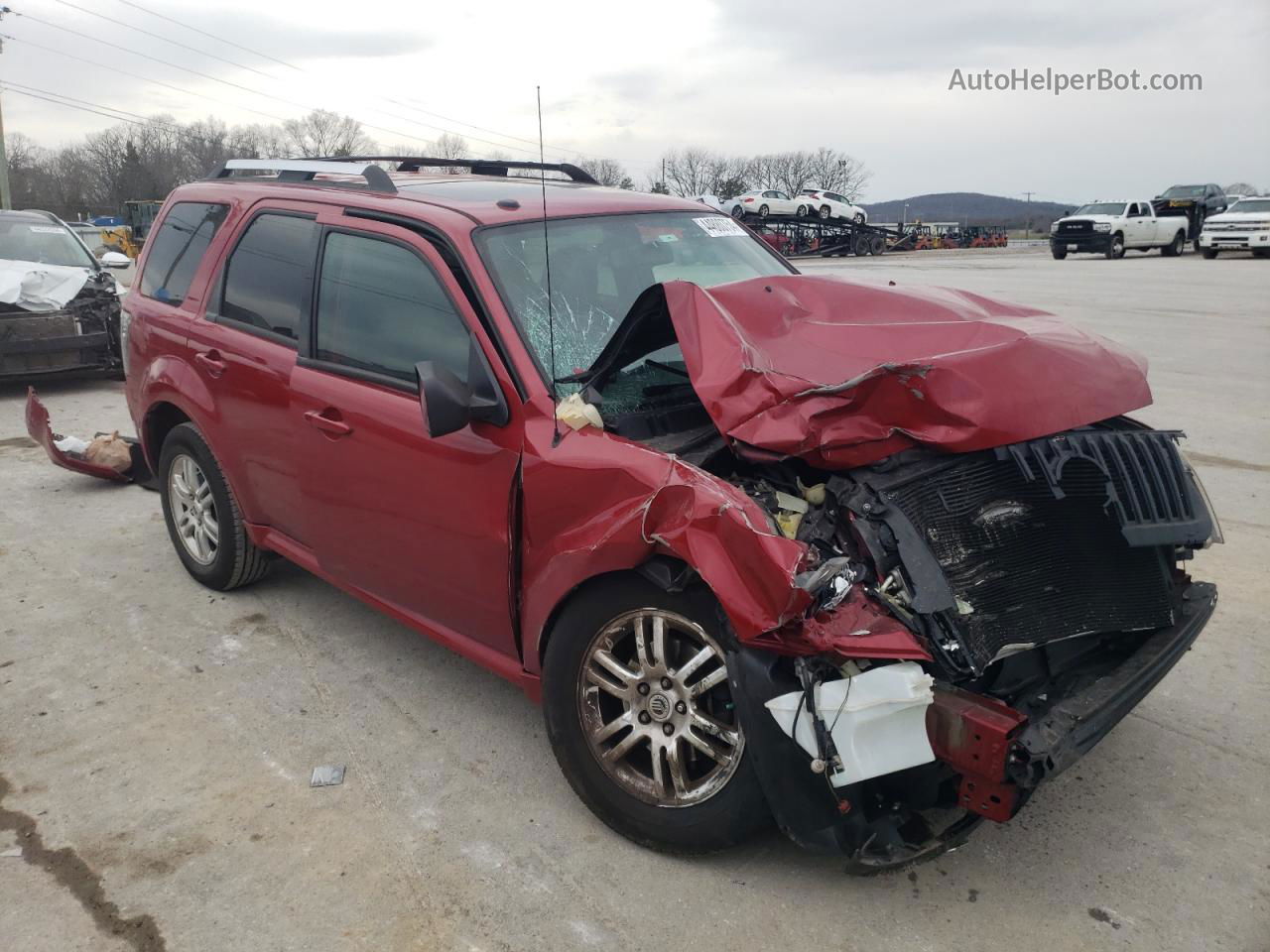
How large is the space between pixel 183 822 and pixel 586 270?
228 cm

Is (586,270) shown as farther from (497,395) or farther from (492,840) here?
(492,840)

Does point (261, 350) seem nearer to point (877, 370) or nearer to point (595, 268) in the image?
point (595, 268)

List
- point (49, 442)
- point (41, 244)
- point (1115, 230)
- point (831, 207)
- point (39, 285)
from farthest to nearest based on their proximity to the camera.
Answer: point (831, 207), point (1115, 230), point (41, 244), point (39, 285), point (49, 442)

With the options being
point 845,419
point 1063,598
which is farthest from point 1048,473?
point 845,419

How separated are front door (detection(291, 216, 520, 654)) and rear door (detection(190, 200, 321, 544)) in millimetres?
128

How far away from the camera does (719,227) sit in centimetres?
441

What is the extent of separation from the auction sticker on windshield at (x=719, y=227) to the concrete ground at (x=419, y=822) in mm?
2123

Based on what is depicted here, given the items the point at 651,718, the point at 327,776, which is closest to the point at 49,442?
the point at 327,776

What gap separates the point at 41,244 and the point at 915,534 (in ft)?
37.2

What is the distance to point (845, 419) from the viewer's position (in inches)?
109

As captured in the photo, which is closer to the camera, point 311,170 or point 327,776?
point 327,776

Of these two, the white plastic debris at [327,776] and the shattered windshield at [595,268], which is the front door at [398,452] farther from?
the white plastic debris at [327,776]

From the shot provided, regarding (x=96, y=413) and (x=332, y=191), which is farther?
(x=96, y=413)

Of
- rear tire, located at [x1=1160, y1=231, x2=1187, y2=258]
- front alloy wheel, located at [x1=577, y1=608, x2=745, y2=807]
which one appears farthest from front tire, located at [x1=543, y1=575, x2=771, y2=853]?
rear tire, located at [x1=1160, y1=231, x2=1187, y2=258]
